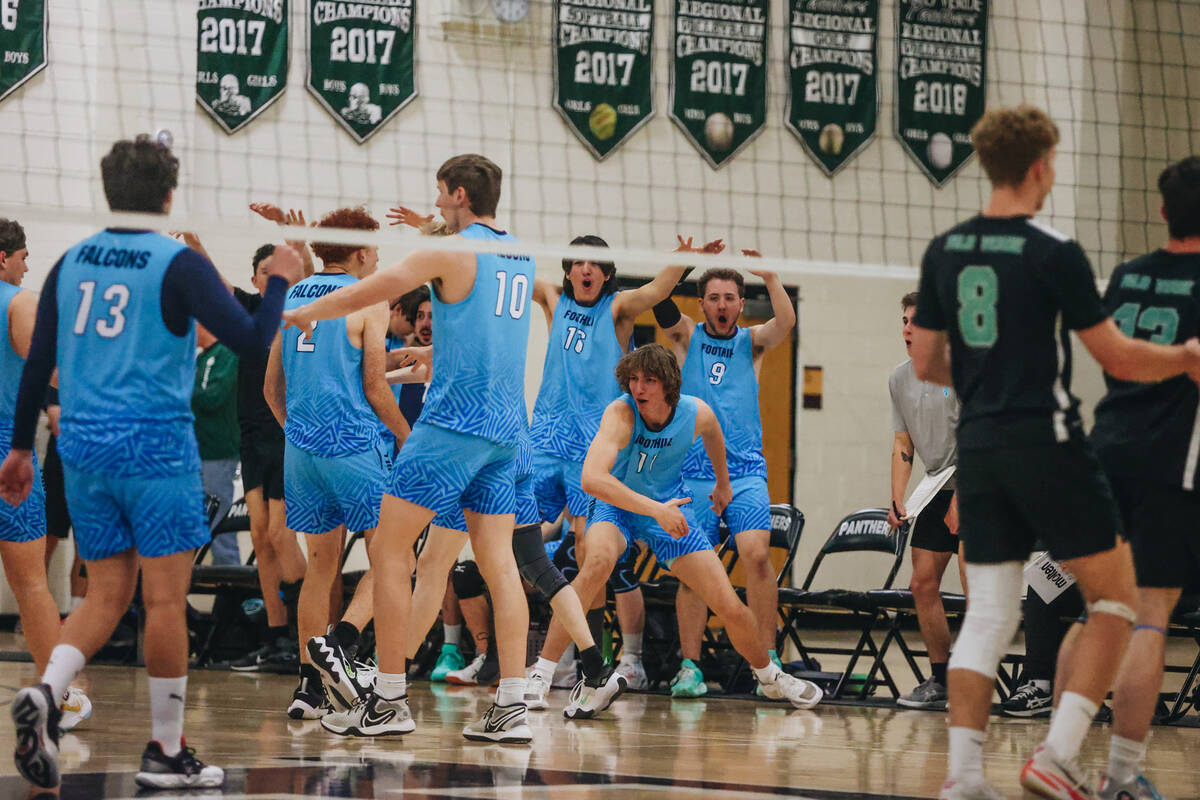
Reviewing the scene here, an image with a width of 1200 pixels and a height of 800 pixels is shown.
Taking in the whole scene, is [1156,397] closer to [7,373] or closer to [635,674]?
[7,373]

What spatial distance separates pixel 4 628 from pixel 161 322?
853 centimetres

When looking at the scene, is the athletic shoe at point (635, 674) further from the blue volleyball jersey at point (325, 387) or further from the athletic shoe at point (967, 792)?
the athletic shoe at point (967, 792)

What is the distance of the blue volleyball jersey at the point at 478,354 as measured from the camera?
550 centimetres

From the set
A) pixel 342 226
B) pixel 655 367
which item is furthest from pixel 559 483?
pixel 342 226

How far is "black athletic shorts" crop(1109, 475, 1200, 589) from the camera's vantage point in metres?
4.30

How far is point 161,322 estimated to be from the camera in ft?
14.3

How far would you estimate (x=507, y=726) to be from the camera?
5617 mm

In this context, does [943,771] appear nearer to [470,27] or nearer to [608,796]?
[608,796]

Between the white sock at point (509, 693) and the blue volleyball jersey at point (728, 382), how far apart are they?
3.03 meters

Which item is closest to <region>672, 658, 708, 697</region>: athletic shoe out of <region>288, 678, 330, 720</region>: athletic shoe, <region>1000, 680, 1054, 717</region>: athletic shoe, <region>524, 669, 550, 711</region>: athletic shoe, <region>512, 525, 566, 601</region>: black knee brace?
<region>524, 669, 550, 711</region>: athletic shoe

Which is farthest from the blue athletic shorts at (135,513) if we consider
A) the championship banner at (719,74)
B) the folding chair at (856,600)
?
the championship banner at (719,74)

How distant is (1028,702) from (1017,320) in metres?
Result: 3.99

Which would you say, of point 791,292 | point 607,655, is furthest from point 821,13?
point 607,655

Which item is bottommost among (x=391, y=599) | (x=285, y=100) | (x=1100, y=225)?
(x=391, y=599)
